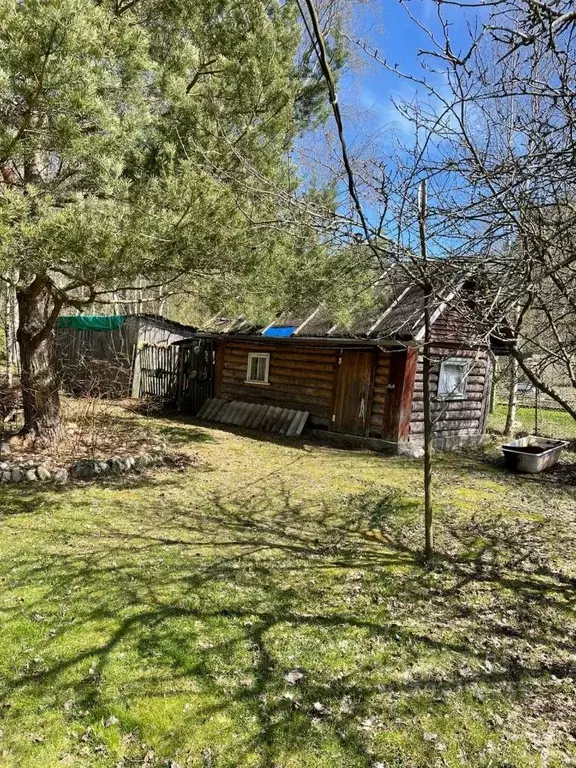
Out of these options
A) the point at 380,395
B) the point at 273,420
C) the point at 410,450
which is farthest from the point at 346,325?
the point at 273,420

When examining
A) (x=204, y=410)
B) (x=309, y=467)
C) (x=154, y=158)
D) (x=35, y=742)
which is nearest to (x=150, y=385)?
(x=204, y=410)

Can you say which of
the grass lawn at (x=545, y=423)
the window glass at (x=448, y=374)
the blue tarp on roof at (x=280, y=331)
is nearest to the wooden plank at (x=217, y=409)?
the blue tarp on roof at (x=280, y=331)

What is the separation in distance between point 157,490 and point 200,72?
19.0 ft

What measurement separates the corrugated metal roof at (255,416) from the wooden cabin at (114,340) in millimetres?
2783

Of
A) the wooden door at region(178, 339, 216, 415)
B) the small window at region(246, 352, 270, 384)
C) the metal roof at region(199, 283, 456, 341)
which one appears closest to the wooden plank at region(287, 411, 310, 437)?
the small window at region(246, 352, 270, 384)

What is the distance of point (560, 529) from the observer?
593 centimetres

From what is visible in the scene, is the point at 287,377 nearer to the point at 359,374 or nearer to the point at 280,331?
the point at 280,331

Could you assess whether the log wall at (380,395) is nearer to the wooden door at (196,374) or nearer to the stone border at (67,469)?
the stone border at (67,469)

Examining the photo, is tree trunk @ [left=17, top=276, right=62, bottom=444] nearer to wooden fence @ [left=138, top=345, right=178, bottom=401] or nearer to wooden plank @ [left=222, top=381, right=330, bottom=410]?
wooden plank @ [left=222, top=381, right=330, bottom=410]

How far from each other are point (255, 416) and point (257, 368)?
1.34 metres

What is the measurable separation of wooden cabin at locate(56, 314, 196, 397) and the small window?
3.18 meters

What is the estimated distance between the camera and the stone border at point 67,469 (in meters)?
6.58

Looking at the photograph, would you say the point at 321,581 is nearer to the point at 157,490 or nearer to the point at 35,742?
the point at 35,742

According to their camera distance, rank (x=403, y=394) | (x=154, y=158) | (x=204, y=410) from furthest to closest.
Result: (x=204, y=410)
(x=403, y=394)
(x=154, y=158)
